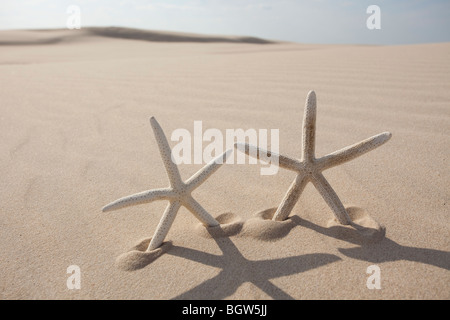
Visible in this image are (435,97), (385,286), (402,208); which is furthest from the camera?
(435,97)

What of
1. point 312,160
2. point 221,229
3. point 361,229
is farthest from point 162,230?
point 361,229

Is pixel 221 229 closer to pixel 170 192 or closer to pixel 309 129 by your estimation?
pixel 170 192

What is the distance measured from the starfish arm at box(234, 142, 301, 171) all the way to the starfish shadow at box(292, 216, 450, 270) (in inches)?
14.4

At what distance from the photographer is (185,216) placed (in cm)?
187

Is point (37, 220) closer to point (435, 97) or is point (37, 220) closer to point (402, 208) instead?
point (402, 208)

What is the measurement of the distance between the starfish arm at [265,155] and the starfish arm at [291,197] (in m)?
0.07

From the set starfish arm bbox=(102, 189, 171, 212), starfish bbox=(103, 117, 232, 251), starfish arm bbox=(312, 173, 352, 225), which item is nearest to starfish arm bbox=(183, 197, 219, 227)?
starfish bbox=(103, 117, 232, 251)

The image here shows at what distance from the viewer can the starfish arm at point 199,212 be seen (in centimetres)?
160

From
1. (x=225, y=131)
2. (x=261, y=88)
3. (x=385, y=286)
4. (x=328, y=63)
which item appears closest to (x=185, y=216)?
(x=385, y=286)

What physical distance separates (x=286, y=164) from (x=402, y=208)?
0.67 m

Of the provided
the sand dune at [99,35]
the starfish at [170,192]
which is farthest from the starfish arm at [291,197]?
the sand dune at [99,35]

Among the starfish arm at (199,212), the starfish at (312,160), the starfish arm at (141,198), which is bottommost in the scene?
the starfish arm at (199,212)

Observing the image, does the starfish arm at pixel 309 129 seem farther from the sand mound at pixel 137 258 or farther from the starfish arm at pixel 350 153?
the sand mound at pixel 137 258

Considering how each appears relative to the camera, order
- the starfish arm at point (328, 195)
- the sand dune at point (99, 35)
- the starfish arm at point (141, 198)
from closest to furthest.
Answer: the starfish arm at point (141, 198) < the starfish arm at point (328, 195) < the sand dune at point (99, 35)
